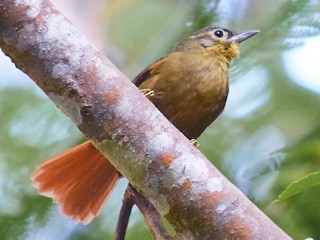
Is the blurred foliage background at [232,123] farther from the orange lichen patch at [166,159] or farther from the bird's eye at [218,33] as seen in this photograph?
the orange lichen patch at [166,159]

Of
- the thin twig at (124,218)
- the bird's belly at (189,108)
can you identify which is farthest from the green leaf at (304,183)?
the bird's belly at (189,108)

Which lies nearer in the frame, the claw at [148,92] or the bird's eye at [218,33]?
the claw at [148,92]

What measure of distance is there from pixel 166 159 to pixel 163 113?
0.65 m

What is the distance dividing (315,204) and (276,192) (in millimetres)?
170

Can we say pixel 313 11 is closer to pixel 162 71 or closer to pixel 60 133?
pixel 162 71

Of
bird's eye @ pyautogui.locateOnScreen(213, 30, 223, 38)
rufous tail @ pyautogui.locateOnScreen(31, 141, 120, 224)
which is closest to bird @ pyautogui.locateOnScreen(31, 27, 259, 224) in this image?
rufous tail @ pyautogui.locateOnScreen(31, 141, 120, 224)

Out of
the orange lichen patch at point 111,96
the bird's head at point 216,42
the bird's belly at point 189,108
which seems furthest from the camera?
the bird's head at point 216,42

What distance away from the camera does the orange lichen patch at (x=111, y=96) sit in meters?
1.65

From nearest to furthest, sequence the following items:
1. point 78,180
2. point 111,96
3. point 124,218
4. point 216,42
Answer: point 111,96, point 124,218, point 78,180, point 216,42

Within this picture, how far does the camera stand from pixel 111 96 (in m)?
1.65

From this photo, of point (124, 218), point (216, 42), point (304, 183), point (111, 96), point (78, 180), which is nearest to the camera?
point (111, 96)

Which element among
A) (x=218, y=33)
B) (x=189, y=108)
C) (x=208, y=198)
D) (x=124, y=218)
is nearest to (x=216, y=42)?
(x=218, y=33)

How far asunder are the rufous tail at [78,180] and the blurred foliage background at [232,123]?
0.30 meters

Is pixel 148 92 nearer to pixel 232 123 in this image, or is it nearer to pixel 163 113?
pixel 163 113
